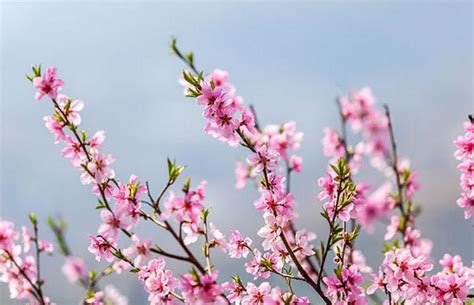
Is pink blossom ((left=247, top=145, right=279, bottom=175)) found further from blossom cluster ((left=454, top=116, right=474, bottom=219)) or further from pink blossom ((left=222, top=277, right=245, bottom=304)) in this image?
blossom cluster ((left=454, top=116, right=474, bottom=219))

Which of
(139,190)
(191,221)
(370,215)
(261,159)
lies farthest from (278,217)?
(370,215)

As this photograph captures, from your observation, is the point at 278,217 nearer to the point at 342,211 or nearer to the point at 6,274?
the point at 342,211

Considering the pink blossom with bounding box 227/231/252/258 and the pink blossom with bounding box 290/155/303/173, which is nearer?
the pink blossom with bounding box 227/231/252/258

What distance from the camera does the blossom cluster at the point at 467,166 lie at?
3.04 m

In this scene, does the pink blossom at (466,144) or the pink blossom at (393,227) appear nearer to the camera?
the pink blossom at (466,144)

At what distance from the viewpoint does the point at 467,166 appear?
306 cm

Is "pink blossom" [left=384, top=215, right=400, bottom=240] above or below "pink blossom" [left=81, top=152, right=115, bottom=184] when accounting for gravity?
above

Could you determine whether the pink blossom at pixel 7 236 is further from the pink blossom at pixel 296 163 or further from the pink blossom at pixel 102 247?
the pink blossom at pixel 296 163

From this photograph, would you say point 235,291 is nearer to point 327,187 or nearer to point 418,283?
point 327,187

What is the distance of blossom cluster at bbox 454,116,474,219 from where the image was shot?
304 cm

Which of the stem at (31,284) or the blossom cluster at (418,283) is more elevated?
the blossom cluster at (418,283)

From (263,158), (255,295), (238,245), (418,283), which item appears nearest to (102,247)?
(238,245)

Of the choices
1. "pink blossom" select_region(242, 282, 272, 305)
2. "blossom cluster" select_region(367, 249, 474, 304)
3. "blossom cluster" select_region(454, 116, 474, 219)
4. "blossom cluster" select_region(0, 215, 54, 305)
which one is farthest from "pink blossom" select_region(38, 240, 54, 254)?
"blossom cluster" select_region(454, 116, 474, 219)

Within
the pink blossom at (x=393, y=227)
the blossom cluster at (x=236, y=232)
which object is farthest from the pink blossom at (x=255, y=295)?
the pink blossom at (x=393, y=227)
